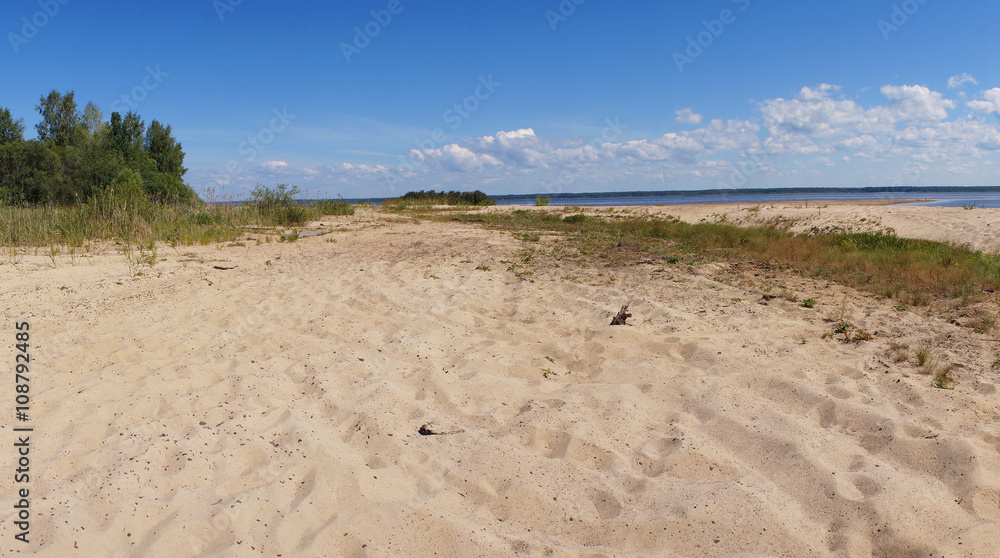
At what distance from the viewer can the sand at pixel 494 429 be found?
7.22ft

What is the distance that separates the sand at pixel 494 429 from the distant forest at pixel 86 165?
9.96 m

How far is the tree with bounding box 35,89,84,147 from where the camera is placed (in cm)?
3309

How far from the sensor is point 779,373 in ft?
12.2

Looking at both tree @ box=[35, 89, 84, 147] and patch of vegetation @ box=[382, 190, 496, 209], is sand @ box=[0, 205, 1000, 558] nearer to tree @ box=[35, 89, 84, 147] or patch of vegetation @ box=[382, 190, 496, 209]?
patch of vegetation @ box=[382, 190, 496, 209]

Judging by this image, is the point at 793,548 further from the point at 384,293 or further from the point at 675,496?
the point at 384,293

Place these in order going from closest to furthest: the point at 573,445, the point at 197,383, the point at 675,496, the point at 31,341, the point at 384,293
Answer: the point at 675,496, the point at 573,445, the point at 197,383, the point at 31,341, the point at 384,293

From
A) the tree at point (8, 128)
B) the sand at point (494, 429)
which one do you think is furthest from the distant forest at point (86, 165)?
the sand at point (494, 429)

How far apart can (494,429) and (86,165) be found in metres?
24.3

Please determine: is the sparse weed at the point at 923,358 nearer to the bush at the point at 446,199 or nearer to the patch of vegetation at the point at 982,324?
the patch of vegetation at the point at 982,324

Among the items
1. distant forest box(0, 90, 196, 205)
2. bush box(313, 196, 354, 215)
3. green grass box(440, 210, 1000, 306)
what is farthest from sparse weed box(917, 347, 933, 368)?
bush box(313, 196, 354, 215)

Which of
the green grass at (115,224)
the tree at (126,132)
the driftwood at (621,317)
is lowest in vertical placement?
the driftwood at (621,317)

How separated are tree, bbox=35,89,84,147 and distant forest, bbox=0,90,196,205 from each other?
79cm

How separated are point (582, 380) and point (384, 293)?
3.00 meters

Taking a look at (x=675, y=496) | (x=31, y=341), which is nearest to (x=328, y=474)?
(x=675, y=496)
